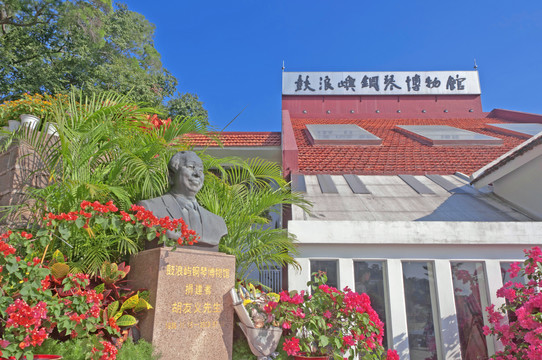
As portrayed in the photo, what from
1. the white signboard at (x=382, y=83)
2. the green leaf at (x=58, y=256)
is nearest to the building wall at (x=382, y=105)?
the white signboard at (x=382, y=83)

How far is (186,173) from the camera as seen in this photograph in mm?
4305

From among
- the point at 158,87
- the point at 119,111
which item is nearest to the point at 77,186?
the point at 119,111

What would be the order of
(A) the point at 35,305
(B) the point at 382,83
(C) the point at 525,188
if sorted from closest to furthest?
(A) the point at 35,305 → (C) the point at 525,188 → (B) the point at 382,83

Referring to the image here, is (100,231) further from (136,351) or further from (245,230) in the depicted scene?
(245,230)

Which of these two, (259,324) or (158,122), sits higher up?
(158,122)

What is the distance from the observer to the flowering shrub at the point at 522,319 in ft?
12.5

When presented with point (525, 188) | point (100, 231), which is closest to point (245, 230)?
point (100, 231)

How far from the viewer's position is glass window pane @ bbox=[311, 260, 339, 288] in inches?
200

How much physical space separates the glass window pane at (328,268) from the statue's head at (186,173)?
1.99 metres

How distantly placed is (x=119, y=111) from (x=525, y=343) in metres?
5.55

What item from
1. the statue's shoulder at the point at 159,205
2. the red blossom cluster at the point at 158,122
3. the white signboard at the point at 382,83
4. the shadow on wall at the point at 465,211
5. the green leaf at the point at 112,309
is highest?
the white signboard at the point at 382,83

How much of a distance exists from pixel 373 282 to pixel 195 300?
2.56 meters

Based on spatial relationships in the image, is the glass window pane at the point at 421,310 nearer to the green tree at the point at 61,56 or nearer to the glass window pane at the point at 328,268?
the glass window pane at the point at 328,268

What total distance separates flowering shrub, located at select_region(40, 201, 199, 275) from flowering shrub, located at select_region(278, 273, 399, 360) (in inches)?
50.8
